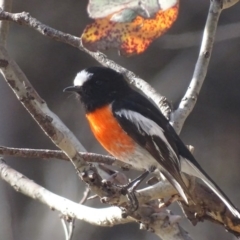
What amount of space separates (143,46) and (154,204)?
96 centimetres

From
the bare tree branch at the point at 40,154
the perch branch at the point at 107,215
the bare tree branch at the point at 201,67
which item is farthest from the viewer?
the bare tree branch at the point at 201,67

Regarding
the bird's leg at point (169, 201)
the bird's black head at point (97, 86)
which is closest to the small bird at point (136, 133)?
the bird's black head at point (97, 86)

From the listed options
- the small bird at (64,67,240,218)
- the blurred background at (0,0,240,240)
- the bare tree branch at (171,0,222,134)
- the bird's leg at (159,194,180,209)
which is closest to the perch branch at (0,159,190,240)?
the bird's leg at (159,194,180,209)

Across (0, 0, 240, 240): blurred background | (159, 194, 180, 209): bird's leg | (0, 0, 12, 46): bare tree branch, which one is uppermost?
(0, 0, 12, 46): bare tree branch

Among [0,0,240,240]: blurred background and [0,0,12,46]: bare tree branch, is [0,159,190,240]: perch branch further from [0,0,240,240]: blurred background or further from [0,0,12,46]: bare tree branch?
[0,0,240,240]: blurred background

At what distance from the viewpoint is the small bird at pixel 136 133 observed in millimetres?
2262

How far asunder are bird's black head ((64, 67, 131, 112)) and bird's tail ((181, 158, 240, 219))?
42 cm

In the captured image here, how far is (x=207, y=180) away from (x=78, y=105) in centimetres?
288

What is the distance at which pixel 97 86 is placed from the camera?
2.48 m

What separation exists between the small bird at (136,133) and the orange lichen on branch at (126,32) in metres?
1.08

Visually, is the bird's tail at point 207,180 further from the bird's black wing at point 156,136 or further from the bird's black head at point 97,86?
the bird's black head at point 97,86

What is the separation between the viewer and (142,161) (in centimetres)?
231

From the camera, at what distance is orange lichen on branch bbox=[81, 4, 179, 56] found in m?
1.04

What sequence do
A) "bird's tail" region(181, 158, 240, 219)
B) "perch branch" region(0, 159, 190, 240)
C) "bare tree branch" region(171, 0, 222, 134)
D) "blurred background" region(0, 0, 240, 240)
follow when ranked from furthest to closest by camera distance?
"blurred background" region(0, 0, 240, 240) → "bare tree branch" region(171, 0, 222, 134) → "bird's tail" region(181, 158, 240, 219) → "perch branch" region(0, 159, 190, 240)
